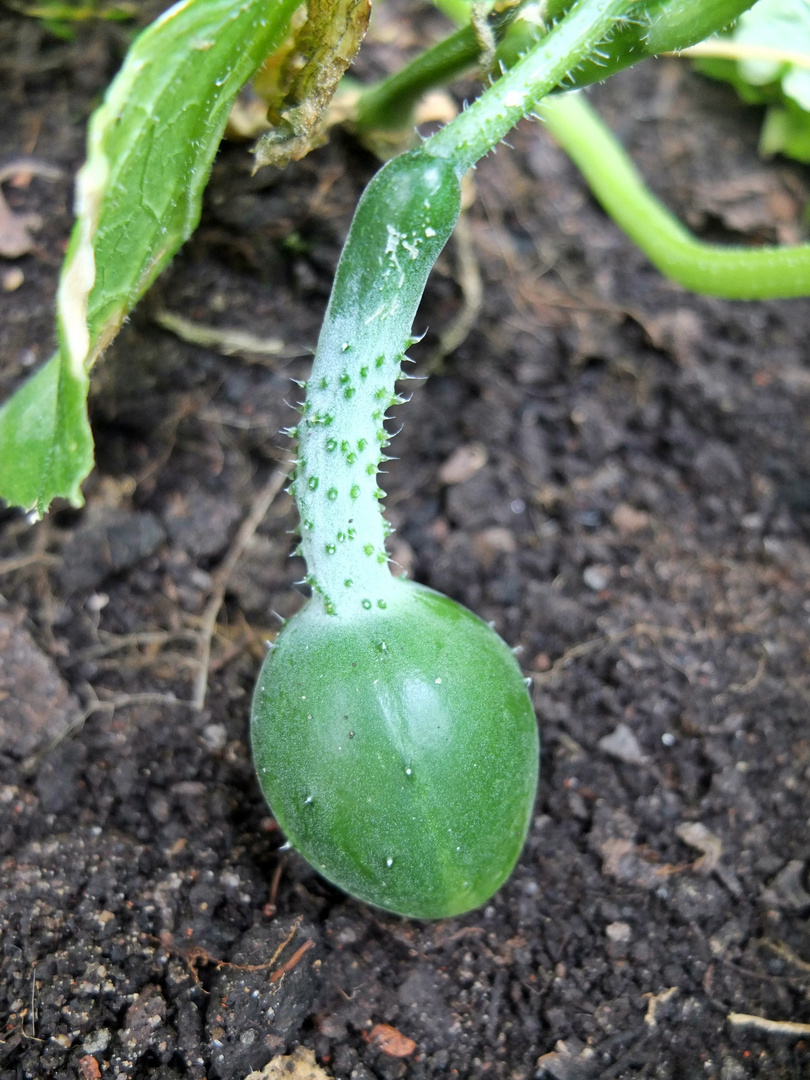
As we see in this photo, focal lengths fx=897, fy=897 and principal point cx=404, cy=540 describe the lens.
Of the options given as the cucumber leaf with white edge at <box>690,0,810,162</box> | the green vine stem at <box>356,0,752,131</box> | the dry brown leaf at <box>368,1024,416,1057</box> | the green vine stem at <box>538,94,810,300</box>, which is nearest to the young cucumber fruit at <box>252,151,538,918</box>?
the dry brown leaf at <box>368,1024,416,1057</box>

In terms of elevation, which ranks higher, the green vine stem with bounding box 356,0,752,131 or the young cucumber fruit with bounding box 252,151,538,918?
the green vine stem with bounding box 356,0,752,131

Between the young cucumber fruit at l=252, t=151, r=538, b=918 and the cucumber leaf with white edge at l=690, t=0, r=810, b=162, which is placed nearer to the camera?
the young cucumber fruit at l=252, t=151, r=538, b=918

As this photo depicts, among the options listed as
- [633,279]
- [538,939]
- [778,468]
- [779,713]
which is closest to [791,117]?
[633,279]

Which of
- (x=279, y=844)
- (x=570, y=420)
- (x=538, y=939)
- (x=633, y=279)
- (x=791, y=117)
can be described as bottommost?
(x=538, y=939)

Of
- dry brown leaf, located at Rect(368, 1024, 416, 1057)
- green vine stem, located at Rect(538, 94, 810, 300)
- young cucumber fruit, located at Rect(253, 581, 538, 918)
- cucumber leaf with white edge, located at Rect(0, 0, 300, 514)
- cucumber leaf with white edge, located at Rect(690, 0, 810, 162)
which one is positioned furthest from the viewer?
cucumber leaf with white edge, located at Rect(690, 0, 810, 162)

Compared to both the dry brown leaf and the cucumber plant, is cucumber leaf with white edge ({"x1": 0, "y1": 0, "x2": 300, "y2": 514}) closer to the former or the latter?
the cucumber plant

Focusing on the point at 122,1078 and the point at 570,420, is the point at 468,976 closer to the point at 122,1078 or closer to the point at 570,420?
the point at 122,1078
